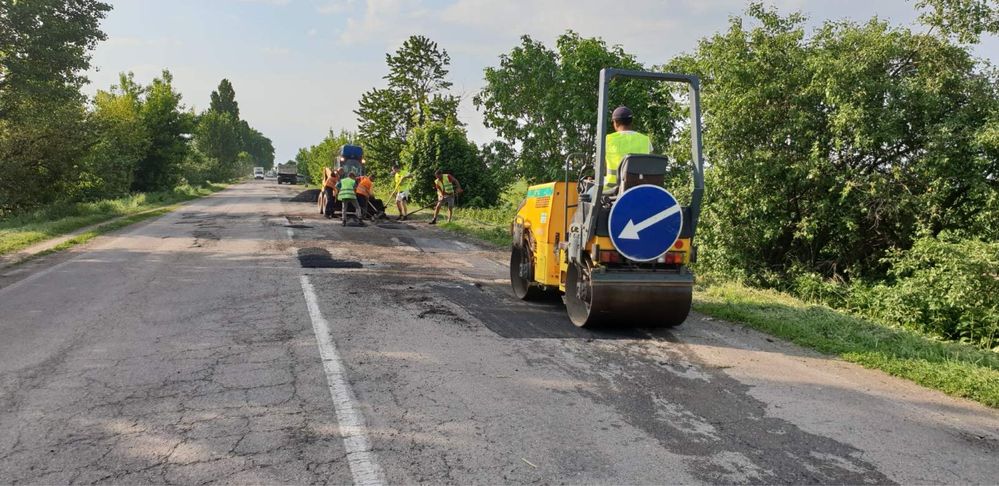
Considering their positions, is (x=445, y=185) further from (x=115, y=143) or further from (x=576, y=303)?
(x=115, y=143)

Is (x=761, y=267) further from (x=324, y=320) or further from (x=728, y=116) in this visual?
(x=324, y=320)

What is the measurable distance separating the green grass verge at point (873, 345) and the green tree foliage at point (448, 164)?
720 inches

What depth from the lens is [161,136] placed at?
128 ft

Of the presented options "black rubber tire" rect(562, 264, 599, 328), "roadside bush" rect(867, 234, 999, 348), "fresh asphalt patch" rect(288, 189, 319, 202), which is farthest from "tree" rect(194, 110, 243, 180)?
"roadside bush" rect(867, 234, 999, 348)

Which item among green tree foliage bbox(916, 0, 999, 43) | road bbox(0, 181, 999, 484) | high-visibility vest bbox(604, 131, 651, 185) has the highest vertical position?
green tree foliage bbox(916, 0, 999, 43)

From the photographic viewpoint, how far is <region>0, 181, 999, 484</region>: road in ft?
10.7

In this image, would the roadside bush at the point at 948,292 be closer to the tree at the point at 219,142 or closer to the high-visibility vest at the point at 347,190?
the high-visibility vest at the point at 347,190

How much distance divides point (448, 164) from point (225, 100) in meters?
96.1

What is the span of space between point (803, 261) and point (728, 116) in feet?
11.5

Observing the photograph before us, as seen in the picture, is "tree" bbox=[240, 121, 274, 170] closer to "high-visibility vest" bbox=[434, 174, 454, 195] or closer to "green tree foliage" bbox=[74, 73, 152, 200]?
"green tree foliage" bbox=[74, 73, 152, 200]

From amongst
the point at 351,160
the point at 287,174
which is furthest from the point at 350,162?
the point at 287,174

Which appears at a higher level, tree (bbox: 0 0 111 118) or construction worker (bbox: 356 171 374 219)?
tree (bbox: 0 0 111 118)

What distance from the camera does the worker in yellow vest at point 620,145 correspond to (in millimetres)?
5969

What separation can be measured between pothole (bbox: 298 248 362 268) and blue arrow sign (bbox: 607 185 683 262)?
5643mm
